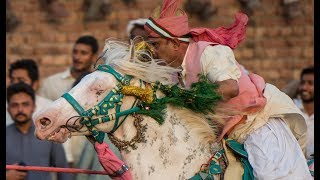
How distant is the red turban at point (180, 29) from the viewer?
8773mm

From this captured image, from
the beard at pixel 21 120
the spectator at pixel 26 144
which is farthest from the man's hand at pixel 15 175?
the beard at pixel 21 120

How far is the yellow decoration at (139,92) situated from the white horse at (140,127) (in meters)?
0.02

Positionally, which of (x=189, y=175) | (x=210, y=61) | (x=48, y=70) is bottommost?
(x=48, y=70)

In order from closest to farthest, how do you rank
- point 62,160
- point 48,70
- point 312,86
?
point 62,160
point 312,86
point 48,70

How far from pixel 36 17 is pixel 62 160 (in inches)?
280

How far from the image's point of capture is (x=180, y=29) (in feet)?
28.9

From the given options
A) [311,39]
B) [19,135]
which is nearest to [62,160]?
[19,135]

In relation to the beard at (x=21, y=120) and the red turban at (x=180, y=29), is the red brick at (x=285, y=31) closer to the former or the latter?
the beard at (x=21, y=120)

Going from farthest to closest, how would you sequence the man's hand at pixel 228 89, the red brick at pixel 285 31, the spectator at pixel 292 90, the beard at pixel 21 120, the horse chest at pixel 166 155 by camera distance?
1. the red brick at pixel 285 31
2. the spectator at pixel 292 90
3. the beard at pixel 21 120
4. the man's hand at pixel 228 89
5. the horse chest at pixel 166 155

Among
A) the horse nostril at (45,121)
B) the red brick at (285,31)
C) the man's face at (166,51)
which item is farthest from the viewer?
the red brick at (285,31)

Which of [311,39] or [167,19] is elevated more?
[167,19]

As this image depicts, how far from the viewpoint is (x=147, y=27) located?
8.84m

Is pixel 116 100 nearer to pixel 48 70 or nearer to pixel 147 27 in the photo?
pixel 147 27

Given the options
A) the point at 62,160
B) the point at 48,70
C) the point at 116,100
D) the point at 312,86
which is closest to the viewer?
the point at 116,100
